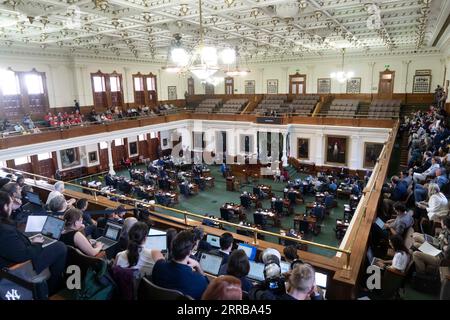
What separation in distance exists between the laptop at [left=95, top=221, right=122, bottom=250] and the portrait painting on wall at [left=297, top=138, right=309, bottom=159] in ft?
58.6

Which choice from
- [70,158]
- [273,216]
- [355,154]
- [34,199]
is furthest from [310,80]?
[34,199]

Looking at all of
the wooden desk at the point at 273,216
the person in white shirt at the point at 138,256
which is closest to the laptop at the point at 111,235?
the person in white shirt at the point at 138,256

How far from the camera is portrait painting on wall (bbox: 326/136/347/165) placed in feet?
64.8

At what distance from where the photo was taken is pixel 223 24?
1263 centimetres

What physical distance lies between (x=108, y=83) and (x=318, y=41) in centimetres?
1391

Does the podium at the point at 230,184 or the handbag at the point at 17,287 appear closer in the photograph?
the handbag at the point at 17,287

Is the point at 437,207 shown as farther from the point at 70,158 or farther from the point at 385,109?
the point at 70,158

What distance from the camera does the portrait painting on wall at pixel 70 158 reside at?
736 inches

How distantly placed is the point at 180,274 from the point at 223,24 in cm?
1202

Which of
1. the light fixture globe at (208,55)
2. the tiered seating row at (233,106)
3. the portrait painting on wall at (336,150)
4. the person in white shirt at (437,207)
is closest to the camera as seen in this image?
the person in white shirt at (437,207)

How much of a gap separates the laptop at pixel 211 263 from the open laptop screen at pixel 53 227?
6.19ft

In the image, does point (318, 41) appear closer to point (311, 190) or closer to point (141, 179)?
point (311, 190)

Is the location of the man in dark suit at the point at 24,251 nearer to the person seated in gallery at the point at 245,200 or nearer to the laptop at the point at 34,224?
the laptop at the point at 34,224

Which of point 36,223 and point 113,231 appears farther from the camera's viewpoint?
point 113,231
